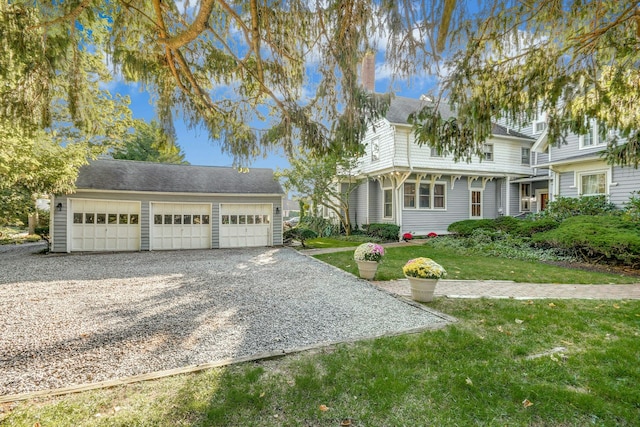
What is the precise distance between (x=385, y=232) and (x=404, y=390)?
479 inches

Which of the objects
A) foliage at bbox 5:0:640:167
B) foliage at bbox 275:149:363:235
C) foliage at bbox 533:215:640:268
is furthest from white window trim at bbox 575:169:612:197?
foliage at bbox 275:149:363:235

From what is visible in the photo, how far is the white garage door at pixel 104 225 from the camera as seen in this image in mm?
11688

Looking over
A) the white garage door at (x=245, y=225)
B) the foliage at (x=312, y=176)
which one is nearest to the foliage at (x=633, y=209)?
the foliage at (x=312, y=176)

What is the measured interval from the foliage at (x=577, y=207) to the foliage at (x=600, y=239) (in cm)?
213

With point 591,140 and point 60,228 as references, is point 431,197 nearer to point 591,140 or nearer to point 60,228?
point 591,140

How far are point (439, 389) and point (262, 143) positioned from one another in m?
4.30

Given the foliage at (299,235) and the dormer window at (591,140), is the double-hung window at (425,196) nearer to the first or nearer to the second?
the foliage at (299,235)

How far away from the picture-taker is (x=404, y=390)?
2650mm

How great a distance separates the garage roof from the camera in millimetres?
12219

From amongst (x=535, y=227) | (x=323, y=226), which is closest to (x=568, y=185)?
(x=535, y=227)

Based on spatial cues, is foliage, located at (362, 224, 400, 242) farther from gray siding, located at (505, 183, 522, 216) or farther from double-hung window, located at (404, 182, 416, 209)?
gray siding, located at (505, 183, 522, 216)

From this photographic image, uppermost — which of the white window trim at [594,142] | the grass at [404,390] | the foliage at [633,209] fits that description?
the white window trim at [594,142]

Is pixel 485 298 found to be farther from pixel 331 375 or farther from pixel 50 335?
pixel 50 335

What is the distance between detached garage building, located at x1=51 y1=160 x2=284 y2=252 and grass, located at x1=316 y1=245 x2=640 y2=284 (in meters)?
4.82
